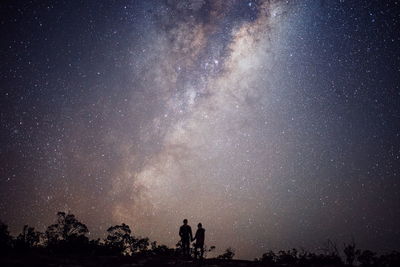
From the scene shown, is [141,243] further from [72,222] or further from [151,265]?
[151,265]

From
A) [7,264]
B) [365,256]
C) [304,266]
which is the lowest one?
[365,256]

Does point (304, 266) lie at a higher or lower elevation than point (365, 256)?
higher

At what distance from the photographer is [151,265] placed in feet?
36.1

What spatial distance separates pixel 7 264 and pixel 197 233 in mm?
7516

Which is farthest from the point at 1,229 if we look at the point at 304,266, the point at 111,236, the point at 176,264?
the point at 304,266

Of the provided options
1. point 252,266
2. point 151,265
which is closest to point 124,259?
point 151,265

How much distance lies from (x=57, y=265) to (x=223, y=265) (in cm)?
652

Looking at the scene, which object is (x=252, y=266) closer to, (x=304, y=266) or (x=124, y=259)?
(x=304, y=266)

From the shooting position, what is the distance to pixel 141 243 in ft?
161

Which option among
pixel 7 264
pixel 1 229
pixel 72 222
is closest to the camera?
pixel 7 264

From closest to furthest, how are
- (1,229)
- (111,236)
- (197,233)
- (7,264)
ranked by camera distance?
(7,264), (197,233), (1,229), (111,236)

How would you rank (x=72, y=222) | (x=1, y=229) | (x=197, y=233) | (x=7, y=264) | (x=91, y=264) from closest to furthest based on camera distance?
(x=7, y=264) → (x=91, y=264) → (x=197, y=233) → (x=1, y=229) → (x=72, y=222)

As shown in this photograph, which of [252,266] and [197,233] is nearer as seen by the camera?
[252,266]

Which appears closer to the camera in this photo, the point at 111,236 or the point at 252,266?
the point at 252,266
